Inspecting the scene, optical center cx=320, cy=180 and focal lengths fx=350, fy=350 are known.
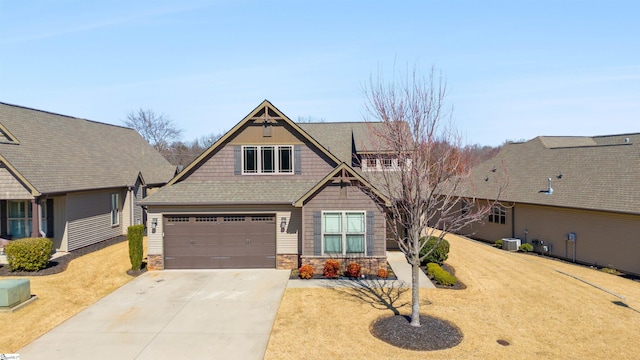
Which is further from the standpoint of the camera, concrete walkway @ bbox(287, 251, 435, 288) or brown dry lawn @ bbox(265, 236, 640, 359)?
concrete walkway @ bbox(287, 251, 435, 288)

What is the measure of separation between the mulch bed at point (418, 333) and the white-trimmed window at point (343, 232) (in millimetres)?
4853

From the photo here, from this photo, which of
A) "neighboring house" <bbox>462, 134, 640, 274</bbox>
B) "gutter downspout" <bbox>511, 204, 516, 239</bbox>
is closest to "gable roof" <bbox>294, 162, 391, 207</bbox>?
"neighboring house" <bbox>462, 134, 640, 274</bbox>

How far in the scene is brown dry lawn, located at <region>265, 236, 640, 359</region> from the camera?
29.5 ft

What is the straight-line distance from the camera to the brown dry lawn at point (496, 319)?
353 inches

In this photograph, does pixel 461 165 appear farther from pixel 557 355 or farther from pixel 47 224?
pixel 47 224

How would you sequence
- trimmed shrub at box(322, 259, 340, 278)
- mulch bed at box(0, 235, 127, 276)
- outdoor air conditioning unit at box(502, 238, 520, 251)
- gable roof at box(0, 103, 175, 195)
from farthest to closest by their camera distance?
outdoor air conditioning unit at box(502, 238, 520, 251) → gable roof at box(0, 103, 175, 195) → mulch bed at box(0, 235, 127, 276) → trimmed shrub at box(322, 259, 340, 278)

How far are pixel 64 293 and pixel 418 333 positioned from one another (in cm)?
1274

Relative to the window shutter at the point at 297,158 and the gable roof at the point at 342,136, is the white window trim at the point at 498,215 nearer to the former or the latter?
the gable roof at the point at 342,136

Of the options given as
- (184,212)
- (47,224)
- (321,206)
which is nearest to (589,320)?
(321,206)

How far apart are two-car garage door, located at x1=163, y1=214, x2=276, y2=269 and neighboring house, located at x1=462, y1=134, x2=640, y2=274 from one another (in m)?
11.1

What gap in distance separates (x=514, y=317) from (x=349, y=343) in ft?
18.6

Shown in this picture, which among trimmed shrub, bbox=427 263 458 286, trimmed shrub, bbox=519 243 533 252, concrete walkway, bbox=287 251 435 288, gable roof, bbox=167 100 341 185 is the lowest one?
trimmed shrub, bbox=519 243 533 252

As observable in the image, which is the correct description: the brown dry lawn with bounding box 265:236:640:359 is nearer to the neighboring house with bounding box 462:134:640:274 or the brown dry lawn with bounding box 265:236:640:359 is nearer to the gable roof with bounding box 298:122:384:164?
the neighboring house with bounding box 462:134:640:274

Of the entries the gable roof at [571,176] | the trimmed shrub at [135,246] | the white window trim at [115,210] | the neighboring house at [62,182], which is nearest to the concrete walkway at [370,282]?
the gable roof at [571,176]
